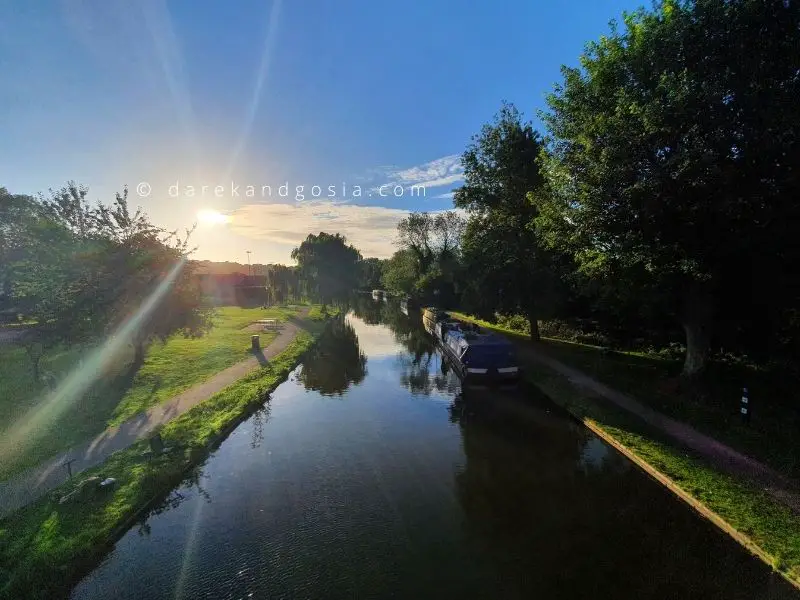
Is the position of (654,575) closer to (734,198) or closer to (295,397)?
(734,198)

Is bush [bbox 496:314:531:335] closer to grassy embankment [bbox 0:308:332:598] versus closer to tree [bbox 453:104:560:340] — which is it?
tree [bbox 453:104:560:340]

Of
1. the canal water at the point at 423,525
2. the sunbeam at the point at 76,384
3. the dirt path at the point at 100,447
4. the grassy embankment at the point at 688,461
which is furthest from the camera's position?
the sunbeam at the point at 76,384

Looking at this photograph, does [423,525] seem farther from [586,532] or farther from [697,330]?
[697,330]

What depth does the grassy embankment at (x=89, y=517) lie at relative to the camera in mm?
6750

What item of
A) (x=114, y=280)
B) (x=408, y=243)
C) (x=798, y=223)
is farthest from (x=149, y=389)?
(x=408, y=243)

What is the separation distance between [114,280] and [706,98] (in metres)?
20.9

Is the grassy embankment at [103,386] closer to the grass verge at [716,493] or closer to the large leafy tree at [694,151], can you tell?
the grass verge at [716,493]

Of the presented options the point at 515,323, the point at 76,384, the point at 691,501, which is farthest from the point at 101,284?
the point at 515,323

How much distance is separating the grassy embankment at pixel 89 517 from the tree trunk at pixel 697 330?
16372 mm

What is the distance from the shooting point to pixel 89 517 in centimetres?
825

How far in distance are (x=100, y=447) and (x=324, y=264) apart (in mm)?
92235

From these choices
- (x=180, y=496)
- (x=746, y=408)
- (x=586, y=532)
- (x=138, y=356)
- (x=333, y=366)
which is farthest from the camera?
(x=333, y=366)

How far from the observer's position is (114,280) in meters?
17.9

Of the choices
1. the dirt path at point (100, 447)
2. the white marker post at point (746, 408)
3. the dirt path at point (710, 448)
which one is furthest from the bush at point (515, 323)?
the dirt path at point (100, 447)
